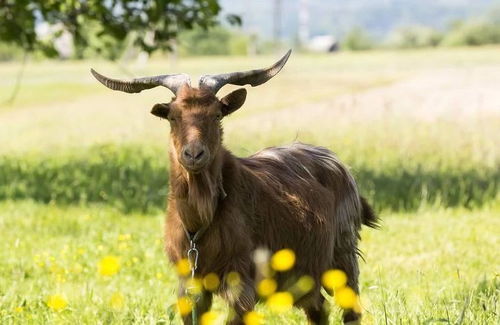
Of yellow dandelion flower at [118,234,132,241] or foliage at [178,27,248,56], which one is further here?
foliage at [178,27,248,56]

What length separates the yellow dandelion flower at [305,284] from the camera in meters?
5.39

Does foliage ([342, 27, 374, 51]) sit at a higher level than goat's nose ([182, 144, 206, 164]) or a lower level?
lower

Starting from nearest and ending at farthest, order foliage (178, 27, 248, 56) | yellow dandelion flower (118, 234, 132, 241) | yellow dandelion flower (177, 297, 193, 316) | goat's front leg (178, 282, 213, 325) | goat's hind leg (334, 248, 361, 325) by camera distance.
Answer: yellow dandelion flower (177, 297, 193, 316)
goat's front leg (178, 282, 213, 325)
goat's hind leg (334, 248, 361, 325)
yellow dandelion flower (118, 234, 132, 241)
foliage (178, 27, 248, 56)

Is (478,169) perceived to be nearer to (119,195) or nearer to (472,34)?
(119,195)

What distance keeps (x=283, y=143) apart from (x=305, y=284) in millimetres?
5607

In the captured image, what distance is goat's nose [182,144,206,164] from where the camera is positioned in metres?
4.61

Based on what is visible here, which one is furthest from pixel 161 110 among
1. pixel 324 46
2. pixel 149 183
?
pixel 324 46

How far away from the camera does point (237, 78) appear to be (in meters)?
5.23

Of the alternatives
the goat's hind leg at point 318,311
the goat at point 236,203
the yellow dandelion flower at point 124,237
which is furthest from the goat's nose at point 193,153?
the yellow dandelion flower at point 124,237

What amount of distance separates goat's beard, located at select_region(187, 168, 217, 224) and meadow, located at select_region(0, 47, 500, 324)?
608 millimetres

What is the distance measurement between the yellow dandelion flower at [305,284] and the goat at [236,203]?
6 centimetres

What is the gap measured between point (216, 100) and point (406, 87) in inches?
946

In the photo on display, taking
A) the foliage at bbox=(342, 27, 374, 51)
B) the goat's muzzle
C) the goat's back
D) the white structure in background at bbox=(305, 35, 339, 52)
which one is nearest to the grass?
the goat's back

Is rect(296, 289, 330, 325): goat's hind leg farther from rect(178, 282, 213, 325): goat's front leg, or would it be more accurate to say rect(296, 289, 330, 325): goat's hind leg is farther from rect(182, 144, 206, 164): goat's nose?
rect(182, 144, 206, 164): goat's nose
